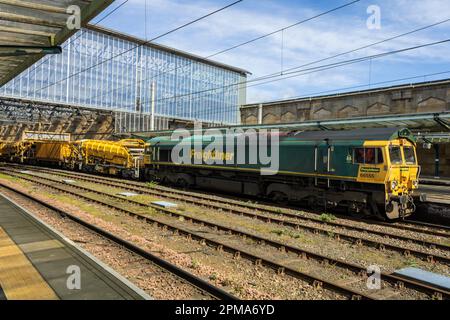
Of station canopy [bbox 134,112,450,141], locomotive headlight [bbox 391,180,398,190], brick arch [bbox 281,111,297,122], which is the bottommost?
locomotive headlight [bbox 391,180,398,190]

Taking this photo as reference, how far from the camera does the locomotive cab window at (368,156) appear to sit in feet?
44.9

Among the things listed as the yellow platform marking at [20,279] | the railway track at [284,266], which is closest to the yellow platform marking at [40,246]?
the yellow platform marking at [20,279]

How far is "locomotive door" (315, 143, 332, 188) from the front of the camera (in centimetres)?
1509

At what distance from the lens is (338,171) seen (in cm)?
1473

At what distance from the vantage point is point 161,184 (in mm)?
25328

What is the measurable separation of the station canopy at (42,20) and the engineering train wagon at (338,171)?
401 inches

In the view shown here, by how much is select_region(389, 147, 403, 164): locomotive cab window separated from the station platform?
10839mm

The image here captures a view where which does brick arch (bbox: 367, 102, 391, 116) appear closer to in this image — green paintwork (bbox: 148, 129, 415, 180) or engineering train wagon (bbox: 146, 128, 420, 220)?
engineering train wagon (bbox: 146, 128, 420, 220)

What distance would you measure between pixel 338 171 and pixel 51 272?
11.1 m

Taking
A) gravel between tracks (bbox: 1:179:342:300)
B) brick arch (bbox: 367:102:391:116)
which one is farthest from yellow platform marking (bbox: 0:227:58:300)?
brick arch (bbox: 367:102:391:116)

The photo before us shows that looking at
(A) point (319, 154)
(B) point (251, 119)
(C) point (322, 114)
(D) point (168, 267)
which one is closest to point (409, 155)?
(A) point (319, 154)

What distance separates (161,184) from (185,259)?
674 inches

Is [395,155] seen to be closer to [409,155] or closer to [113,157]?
[409,155]
